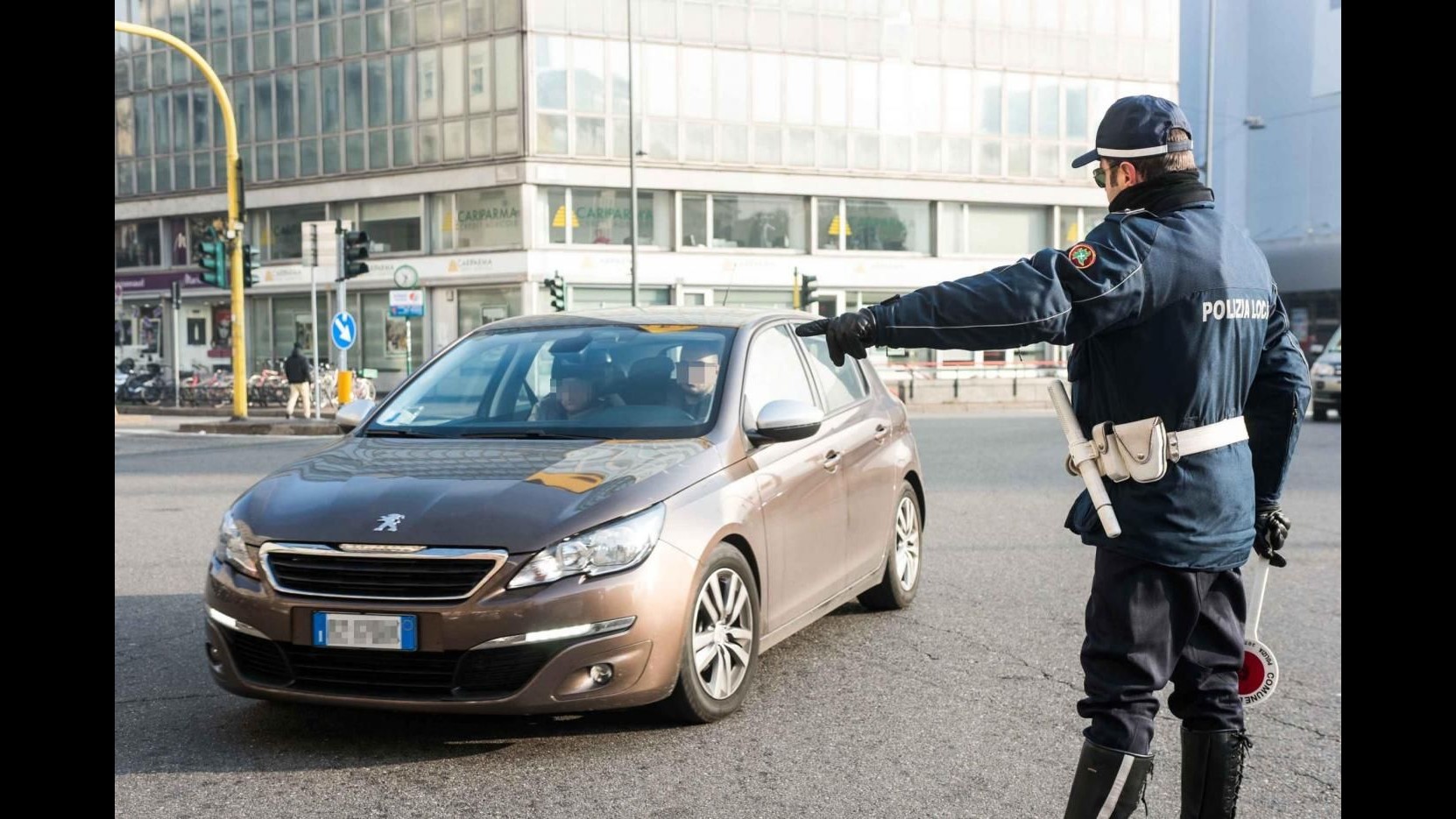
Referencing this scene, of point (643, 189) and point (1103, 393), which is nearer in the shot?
point (1103, 393)

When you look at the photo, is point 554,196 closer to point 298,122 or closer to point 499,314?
point 499,314

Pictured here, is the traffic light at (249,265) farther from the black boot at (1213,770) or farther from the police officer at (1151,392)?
the black boot at (1213,770)

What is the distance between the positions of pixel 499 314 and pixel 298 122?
979cm

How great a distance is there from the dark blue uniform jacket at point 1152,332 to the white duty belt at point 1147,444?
24 millimetres

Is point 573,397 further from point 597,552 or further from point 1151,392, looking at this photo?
point 1151,392

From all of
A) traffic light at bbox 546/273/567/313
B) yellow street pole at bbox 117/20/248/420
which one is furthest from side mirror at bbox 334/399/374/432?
traffic light at bbox 546/273/567/313

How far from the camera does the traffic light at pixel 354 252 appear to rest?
24828mm

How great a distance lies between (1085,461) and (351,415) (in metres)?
3.78

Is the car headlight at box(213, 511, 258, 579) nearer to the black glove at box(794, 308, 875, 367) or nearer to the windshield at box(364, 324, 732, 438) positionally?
the windshield at box(364, 324, 732, 438)

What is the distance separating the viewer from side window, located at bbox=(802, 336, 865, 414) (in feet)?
21.0

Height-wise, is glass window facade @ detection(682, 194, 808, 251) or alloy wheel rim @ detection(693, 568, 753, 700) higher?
glass window facade @ detection(682, 194, 808, 251)

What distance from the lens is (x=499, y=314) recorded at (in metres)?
40.6

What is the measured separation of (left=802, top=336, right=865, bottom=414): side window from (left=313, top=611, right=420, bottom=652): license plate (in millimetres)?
2408
